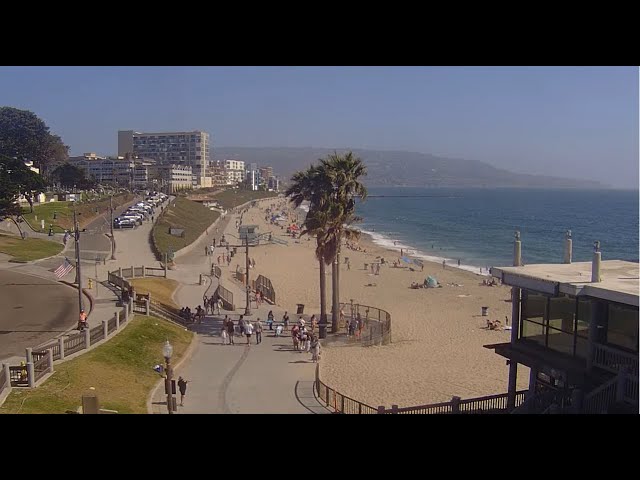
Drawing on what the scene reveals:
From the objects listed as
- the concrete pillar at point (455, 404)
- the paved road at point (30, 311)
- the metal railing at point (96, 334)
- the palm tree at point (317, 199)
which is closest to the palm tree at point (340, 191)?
the palm tree at point (317, 199)

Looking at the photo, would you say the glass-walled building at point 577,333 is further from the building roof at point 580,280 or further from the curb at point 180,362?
the curb at point 180,362

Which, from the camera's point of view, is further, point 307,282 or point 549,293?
point 307,282

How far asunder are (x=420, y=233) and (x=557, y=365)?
7893 centimetres

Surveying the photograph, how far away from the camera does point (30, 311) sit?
1836 centimetres

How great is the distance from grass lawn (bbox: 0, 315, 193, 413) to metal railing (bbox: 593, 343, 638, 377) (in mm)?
8660

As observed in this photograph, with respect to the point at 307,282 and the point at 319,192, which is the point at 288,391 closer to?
the point at 319,192

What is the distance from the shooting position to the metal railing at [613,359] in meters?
8.28

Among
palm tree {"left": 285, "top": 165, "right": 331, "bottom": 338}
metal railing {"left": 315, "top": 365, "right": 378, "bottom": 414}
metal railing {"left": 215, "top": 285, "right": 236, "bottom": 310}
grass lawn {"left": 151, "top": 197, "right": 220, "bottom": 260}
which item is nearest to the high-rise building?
grass lawn {"left": 151, "top": 197, "right": 220, "bottom": 260}

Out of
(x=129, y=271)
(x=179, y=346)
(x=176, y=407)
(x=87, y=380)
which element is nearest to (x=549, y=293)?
(x=176, y=407)

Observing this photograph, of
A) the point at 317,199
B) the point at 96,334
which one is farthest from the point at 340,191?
the point at 96,334

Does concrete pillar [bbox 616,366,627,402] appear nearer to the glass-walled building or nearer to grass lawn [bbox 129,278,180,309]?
the glass-walled building

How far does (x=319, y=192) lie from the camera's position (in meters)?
20.9

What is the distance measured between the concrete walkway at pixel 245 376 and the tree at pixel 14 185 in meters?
19.9

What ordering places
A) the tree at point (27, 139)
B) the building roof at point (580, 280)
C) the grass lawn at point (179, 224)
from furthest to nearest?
the tree at point (27, 139), the grass lawn at point (179, 224), the building roof at point (580, 280)
